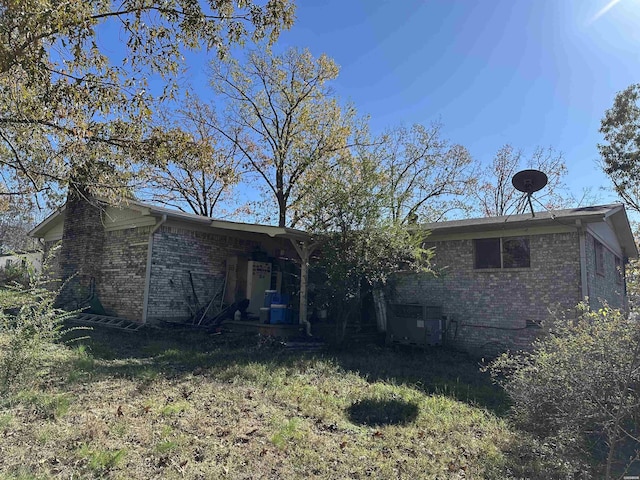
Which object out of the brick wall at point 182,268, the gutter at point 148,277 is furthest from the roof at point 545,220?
the gutter at point 148,277

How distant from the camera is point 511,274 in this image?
11.0m

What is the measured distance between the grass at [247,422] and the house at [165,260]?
3.95m

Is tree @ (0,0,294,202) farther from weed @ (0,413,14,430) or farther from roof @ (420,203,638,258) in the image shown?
A: roof @ (420,203,638,258)

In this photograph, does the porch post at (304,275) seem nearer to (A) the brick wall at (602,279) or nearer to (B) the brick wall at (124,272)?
(B) the brick wall at (124,272)

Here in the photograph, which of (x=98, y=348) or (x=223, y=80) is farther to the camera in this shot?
(x=223, y=80)

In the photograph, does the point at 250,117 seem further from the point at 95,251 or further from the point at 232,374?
the point at 232,374

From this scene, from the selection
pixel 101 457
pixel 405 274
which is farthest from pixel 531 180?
pixel 101 457

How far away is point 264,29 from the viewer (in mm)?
5820

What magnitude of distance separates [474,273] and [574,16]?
630 cm

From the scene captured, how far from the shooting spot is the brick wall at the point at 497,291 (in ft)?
33.7

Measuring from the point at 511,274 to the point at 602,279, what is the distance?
10.1 ft

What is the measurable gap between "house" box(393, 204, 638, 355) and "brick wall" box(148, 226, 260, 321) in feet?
18.8

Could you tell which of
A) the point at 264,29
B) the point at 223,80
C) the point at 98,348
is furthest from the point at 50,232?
the point at 264,29

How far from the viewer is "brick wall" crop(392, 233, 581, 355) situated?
33.7 ft
